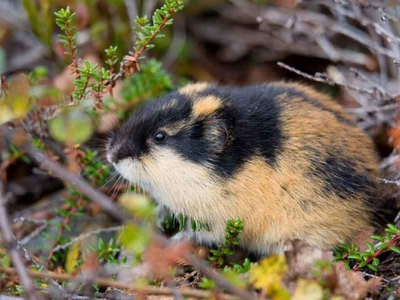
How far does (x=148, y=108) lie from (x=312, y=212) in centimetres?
138

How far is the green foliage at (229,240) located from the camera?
3855mm

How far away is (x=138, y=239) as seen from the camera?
8.56 feet

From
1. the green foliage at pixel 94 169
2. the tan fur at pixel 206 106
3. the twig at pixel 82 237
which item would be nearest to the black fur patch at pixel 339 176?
the tan fur at pixel 206 106

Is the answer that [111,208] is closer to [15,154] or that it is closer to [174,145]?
A: [174,145]

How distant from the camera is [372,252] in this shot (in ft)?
12.2

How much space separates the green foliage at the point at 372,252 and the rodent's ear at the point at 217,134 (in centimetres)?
106

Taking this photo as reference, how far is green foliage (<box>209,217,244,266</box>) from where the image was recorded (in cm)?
386

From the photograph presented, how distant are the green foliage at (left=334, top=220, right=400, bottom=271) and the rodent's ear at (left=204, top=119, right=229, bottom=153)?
106 centimetres

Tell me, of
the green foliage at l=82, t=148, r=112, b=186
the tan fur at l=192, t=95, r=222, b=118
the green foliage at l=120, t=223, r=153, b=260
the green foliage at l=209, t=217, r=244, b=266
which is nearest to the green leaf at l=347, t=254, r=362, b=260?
the green foliage at l=209, t=217, r=244, b=266

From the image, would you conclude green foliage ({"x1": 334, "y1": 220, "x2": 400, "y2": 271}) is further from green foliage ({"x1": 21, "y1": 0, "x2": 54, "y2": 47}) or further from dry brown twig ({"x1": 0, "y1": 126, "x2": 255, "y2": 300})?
green foliage ({"x1": 21, "y1": 0, "x2": 54, "y2": 47})

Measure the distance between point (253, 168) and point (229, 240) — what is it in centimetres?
51

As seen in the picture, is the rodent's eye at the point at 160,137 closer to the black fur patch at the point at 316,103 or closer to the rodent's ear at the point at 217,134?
the rodent's ear at the point at 217,134

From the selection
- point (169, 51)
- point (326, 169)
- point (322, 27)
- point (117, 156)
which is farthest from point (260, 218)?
point (169, 51)

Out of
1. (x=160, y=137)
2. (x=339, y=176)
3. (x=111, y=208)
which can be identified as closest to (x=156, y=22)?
(x=160, y=137)
